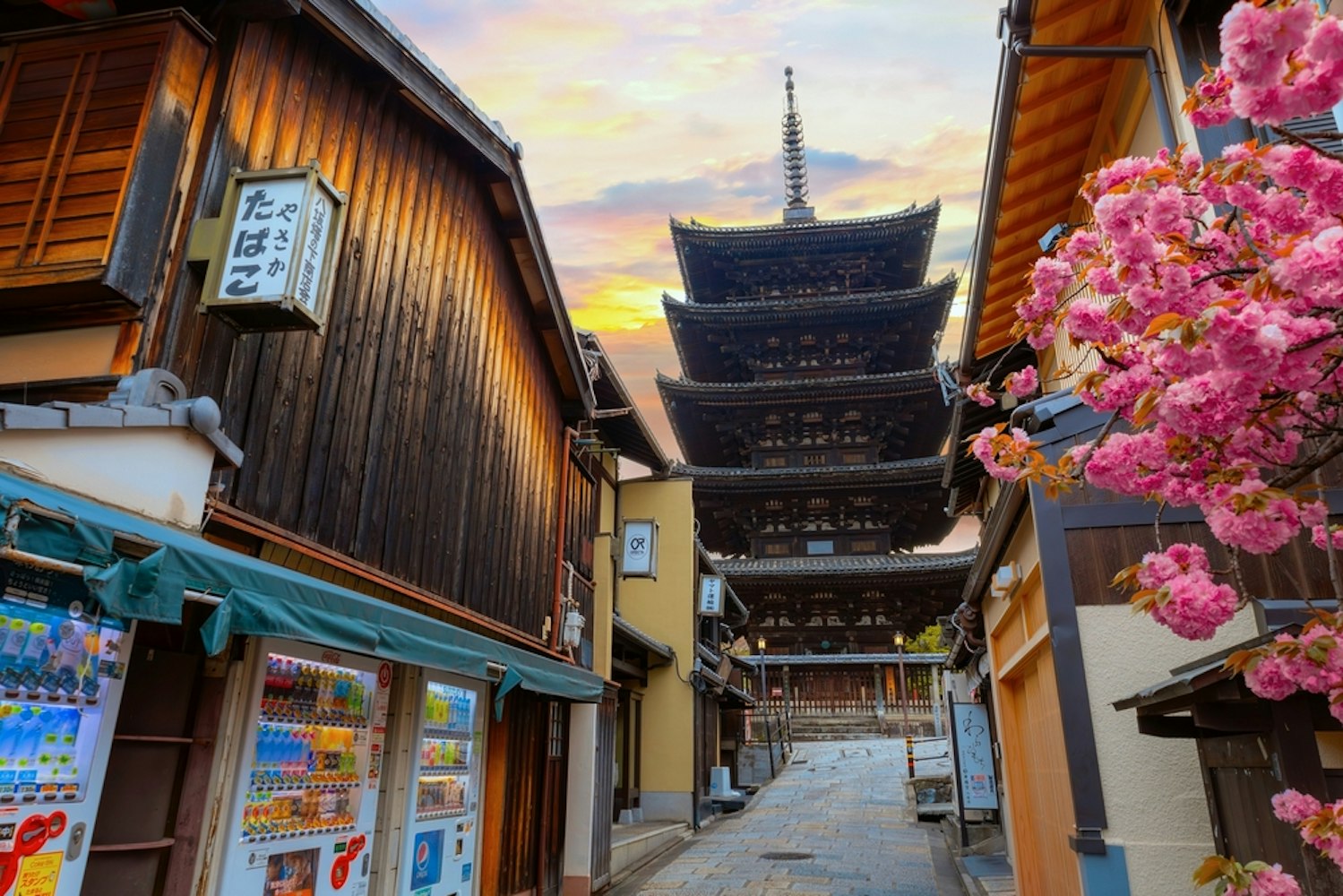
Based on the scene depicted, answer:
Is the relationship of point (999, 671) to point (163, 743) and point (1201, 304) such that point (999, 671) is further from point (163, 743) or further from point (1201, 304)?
point (163, 743)

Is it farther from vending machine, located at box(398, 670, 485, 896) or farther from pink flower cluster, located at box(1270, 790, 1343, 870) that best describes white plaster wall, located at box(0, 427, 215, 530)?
pink flower cluster, located at box(1270, 790, 1343, 870)

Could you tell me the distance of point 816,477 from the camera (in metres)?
30.8

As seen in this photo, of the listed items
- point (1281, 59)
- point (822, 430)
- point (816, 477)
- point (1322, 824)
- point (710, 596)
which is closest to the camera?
point (1322, 824)

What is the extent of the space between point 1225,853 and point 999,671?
17.4ft

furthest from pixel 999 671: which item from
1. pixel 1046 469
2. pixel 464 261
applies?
pixel 464 261

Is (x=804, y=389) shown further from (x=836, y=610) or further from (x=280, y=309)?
(x=280, y=309)

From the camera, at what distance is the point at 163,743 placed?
14.6 ft

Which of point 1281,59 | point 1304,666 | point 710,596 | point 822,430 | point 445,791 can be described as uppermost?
point 822,430

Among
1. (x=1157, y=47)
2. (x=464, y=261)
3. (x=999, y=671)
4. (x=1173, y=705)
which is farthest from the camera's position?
(x=999, y=671)

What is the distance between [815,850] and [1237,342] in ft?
43.3

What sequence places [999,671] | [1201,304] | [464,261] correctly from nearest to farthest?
[1201,304]
[464,261]
[999,671]

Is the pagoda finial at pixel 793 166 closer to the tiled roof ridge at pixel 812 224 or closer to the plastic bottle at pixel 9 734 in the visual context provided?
the tiled roof ridge at pixel 812 224

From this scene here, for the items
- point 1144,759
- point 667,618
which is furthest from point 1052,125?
point 667,618

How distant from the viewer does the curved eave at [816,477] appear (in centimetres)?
2997
